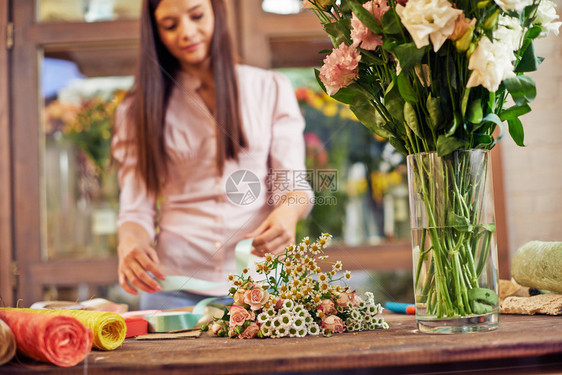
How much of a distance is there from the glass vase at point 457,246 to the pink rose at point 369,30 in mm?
157

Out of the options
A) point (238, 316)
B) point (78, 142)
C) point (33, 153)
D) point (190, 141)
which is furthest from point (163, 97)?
point (238, 316)

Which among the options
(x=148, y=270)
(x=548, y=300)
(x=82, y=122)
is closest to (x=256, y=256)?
(x=148, y=270)

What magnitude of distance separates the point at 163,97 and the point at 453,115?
3.38 ft

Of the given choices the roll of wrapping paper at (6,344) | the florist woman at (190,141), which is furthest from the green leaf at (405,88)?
the florist woman at (190,141)

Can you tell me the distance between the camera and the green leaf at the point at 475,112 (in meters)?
0.71

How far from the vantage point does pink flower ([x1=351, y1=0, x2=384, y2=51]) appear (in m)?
0.73

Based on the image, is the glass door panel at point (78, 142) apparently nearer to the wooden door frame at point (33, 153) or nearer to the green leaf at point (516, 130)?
the wooden door frame at point (33, 153)

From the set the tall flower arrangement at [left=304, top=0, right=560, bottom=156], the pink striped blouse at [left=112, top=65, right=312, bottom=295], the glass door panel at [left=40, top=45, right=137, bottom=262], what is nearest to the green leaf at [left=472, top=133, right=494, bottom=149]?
the tall flower arrangement at [left=304, top=0, right=560, bottom=156]

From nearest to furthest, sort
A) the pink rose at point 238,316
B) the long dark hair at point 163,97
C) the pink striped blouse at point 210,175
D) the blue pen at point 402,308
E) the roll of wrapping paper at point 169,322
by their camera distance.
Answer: the pink rose at point 238,316 → the roll of wrapping paper at point 169,322 → the blue pen at point 402,308 → the pink striped blouse at point 210,175 → the long dark hair at point 163,97

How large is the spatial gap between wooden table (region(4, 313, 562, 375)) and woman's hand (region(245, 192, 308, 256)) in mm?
472

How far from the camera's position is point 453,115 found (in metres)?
0.74

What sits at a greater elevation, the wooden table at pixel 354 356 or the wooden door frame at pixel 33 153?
the wooden door frame at pixel 33 153

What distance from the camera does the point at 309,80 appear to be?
5.52 feet

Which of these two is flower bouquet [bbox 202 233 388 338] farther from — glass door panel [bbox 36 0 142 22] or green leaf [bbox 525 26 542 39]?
glass door panel [bbox 36 0 142 22]
